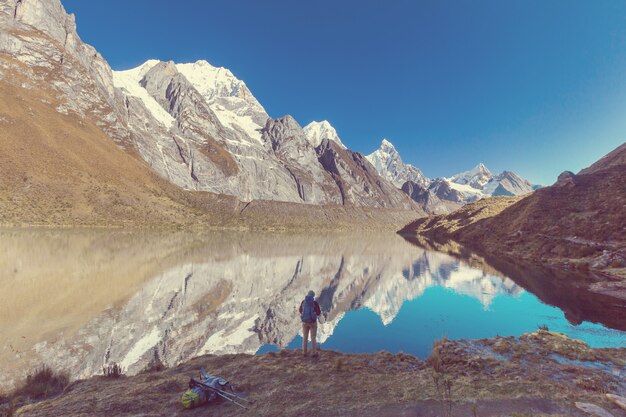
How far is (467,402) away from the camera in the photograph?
9438 millimetres

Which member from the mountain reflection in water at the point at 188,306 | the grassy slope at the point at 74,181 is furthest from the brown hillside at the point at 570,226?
the grassy slope at the point at 74,181

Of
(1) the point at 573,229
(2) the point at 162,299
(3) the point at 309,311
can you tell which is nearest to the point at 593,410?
(3) the point at 309,311

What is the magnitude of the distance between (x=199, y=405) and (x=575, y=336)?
2018 centimetres

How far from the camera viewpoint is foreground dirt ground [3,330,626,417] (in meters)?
8.95

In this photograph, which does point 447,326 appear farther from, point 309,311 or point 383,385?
point 383,385

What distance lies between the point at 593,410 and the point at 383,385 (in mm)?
5628

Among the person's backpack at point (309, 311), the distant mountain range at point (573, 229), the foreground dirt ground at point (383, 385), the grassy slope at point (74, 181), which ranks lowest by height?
the foreground dirt ground at point (383, 385)

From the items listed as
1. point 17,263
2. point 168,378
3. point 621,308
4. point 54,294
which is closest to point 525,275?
point 621,308

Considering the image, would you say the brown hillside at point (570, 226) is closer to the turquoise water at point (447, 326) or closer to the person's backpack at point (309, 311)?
the turquoise water at point (447, 326)

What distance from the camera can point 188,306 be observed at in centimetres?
2472

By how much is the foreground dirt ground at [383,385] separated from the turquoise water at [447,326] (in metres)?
2.80

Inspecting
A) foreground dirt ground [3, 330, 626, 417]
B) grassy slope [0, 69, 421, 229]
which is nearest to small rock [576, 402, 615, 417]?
foreground dirt ground [3, 330, 626, 417]

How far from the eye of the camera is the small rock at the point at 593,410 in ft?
28.3

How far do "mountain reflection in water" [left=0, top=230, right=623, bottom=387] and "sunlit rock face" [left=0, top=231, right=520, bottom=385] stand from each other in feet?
0.28
